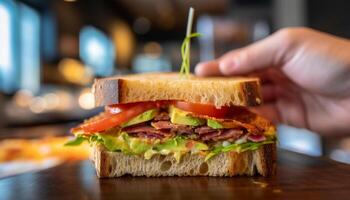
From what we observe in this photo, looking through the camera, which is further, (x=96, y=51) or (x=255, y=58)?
(x=96, y=51)

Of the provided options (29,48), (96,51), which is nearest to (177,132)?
(29,48)

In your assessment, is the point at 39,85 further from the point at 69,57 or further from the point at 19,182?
the point at 19,182

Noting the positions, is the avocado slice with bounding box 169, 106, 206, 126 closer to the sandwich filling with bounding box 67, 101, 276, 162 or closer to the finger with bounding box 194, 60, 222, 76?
the sandwich filling with bounding box 67, 101, 276, 162

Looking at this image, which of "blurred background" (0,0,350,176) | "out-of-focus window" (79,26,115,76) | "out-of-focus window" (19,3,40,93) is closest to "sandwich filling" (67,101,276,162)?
"blurred background" (0,0,350,176)

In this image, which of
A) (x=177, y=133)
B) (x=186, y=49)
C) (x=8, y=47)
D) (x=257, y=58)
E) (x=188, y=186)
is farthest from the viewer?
(x=8, y=47)

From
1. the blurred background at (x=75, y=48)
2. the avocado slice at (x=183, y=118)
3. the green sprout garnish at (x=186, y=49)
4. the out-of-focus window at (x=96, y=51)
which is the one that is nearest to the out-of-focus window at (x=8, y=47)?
the blurred background at (x=75, y=48)

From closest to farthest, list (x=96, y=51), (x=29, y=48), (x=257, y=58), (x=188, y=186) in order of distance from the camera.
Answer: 1. (x=188, y=186)
2. (x=257, y=58)
3. (x=29, y=48)
4. (x=96, y=51)

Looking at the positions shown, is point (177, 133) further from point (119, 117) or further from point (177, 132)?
point (119, 117)

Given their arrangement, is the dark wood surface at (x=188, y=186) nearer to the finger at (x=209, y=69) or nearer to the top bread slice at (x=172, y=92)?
the top bread slice at (x=172, y=92)
